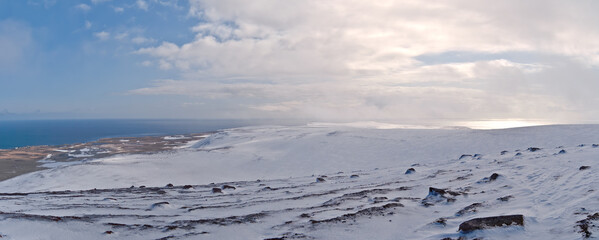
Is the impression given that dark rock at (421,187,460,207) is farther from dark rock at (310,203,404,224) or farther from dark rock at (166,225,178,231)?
dark rock at (166,225,178,231)

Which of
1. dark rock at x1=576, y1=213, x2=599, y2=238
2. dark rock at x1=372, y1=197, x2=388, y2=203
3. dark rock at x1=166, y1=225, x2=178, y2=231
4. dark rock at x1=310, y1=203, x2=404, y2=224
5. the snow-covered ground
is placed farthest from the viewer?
dark rock at x1=372, y1=197, x2=388, y2=203

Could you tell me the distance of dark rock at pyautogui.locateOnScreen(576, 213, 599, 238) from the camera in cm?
457

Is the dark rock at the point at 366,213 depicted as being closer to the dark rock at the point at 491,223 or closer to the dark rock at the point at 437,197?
the dark rock at the point at 437,197

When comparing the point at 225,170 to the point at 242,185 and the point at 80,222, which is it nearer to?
the point at 242,185

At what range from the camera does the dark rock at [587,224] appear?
4566 millimetres

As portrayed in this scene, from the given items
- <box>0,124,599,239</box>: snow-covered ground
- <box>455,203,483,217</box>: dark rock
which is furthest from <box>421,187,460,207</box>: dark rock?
<box>455,203,483,217</box>: dark rock

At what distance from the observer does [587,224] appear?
490 cm

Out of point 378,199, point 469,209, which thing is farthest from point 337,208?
point 469,209

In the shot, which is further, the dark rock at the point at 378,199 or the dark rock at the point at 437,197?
the dark rock at the point at 378,199

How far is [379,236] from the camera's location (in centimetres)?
583

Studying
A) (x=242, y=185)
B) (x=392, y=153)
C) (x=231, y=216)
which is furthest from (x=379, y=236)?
(x=392, y=153)

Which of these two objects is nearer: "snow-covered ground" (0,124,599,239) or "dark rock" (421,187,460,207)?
"snow-covered ground" (0,124,599,239)

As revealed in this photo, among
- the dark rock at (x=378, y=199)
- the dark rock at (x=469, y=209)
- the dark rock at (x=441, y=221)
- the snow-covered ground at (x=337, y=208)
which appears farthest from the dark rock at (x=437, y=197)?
the dark rock at (x=441, y=221)

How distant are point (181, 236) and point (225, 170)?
1794 centimetres
